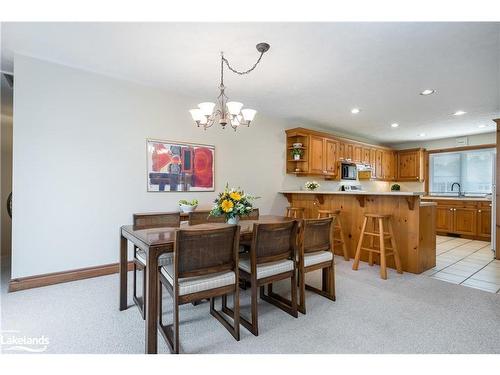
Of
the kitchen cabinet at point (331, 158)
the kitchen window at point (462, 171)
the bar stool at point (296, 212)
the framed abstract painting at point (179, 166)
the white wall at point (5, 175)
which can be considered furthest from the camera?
the kitchen window at point (462, 171)

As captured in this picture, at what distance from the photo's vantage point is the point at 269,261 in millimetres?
2041

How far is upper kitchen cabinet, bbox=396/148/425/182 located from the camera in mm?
6949

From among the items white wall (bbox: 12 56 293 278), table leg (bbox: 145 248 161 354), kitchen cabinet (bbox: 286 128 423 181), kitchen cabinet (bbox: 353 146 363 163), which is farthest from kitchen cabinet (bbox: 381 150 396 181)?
table leg (bbox: 145 248 161 354)

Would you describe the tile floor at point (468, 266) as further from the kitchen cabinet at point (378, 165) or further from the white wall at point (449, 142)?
the white wall at point (449, 142)

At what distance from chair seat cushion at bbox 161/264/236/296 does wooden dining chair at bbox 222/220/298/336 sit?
21 centimetres

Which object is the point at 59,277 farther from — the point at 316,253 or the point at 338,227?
the point at 338,227

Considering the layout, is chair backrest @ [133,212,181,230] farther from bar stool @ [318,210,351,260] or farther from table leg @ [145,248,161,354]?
bar stool @ [318,210,351,260]

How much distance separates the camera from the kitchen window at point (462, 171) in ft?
20.1

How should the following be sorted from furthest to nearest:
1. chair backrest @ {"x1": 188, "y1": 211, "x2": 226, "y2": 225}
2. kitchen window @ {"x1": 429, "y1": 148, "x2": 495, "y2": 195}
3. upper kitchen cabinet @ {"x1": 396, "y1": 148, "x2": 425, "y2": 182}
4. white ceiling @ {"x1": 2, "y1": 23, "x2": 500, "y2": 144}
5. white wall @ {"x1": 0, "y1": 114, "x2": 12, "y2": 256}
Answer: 1. upper kitchen cabinet @ {"x1": 396, "y1": 148, "x2": 425, "y2": 182}
2. kitchen window @ {"x1": 429, "y1": 148, "x2": 495, "y2": 195}
3. white wall @ {"x1": 0, "y1": 114, "x2": 12, "y2": 256}
4. chair backrest @ {"x1": 188, "y1": 211, "x2": 226, "y2": 225}
5. white ceiling @ {"x1": 2, "y1": 23, "x2": 500, "y2": 144}

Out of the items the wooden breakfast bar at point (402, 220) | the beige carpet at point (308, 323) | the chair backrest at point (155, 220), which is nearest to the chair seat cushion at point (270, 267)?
the beige carpet at point (308, 323)

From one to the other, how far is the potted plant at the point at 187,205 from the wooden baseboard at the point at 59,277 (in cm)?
111

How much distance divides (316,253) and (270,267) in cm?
62
